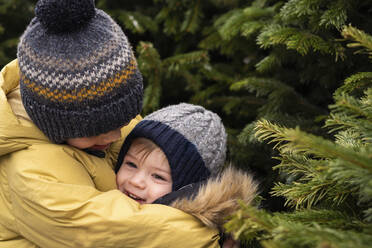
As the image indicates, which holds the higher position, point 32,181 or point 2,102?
point 2,102

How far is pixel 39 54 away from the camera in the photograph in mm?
1475

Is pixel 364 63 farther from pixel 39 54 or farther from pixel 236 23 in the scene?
pixel 39 54

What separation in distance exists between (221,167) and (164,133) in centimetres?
36

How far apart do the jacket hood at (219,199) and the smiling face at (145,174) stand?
26 cm

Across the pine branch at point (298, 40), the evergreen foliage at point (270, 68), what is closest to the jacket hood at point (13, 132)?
the evergreen foliage at point (270, 68)

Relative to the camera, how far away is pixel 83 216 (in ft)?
4.77

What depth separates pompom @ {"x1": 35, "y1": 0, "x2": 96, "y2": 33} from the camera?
1.44 metres

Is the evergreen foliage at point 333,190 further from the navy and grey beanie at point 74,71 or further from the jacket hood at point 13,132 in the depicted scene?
the jacket hood at point 13,132

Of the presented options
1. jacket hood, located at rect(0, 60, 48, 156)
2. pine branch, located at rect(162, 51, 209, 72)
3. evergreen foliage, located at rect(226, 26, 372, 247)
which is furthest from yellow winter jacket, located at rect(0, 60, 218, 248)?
pine branch, located at rect(162, 51, 209, 72)

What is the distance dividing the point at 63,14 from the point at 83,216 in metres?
0.77

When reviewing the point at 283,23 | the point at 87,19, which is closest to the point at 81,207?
the point at 87,19

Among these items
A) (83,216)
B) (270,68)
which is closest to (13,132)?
(83,216)

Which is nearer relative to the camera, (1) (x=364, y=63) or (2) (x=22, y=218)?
(2) (x=22, y=218)

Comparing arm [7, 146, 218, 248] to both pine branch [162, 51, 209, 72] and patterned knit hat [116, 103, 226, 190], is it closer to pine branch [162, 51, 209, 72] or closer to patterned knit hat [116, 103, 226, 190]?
patterned knit hat [116, 103, 226, 190]
